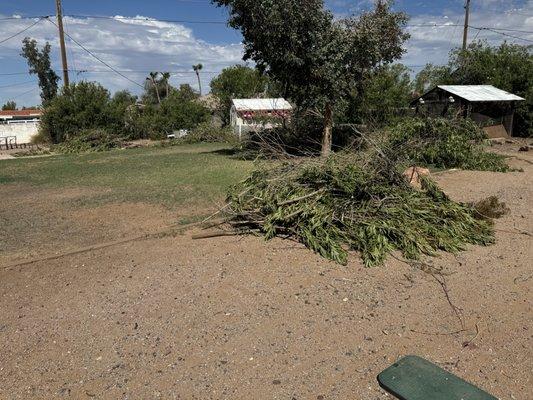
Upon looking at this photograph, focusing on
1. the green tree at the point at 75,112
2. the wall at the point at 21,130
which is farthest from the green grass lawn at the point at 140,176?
the wall at the point at 21,130

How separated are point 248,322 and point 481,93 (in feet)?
67.5

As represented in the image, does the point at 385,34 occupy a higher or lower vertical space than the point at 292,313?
higher

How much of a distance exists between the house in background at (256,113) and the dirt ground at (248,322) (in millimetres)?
16408

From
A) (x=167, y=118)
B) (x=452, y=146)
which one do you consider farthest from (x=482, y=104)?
(x=167, y=118)

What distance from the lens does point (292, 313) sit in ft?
13.2

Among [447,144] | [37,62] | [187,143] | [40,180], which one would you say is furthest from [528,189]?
[37,62]

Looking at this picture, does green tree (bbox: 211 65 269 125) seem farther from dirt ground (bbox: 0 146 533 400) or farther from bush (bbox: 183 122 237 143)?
dirt ground (bbox: 0 146 533 400)

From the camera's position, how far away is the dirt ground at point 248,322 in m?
3.10

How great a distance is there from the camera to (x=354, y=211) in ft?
19.1

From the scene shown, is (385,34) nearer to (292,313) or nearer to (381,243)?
(381,243)

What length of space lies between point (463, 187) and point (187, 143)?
16.9 meters

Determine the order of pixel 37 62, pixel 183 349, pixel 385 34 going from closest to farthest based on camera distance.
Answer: pixel 183 349, pixel 385 34, pixel 37 62

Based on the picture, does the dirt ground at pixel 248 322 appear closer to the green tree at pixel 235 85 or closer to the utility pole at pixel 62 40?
the utility pole at pixel 62 40

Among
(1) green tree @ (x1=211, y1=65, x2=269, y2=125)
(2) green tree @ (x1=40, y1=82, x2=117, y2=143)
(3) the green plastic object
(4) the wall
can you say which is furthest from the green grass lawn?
(1) green tree @ (x1=211, y1=65, x2=269, y2=125)
